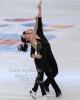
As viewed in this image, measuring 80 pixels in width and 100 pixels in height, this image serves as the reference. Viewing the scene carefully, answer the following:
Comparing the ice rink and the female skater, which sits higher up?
the female skater

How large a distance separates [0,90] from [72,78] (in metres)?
0.72

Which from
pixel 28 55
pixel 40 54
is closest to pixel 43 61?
pixel 40 54

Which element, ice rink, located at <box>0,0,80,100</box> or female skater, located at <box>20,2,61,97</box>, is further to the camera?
ice rink, located at <box>0,0,80,100</box>

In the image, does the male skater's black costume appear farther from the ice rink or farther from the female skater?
the ice rink

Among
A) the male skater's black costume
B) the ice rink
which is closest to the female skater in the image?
the male skater's black costume

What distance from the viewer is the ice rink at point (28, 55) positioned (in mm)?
3459

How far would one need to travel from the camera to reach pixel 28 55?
4742 mm

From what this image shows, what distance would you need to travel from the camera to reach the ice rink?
Result: 11.3ft

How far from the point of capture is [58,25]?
688 centimetres

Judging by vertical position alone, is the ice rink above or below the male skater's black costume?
below

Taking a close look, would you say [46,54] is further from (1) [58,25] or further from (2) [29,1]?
(2) [29,1]

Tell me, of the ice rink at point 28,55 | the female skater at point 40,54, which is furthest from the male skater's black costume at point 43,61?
the ice rink at point 28,55

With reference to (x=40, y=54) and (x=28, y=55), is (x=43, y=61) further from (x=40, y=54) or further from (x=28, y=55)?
(x=28, y=55)

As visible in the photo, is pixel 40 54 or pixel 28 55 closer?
pixel 40 54
